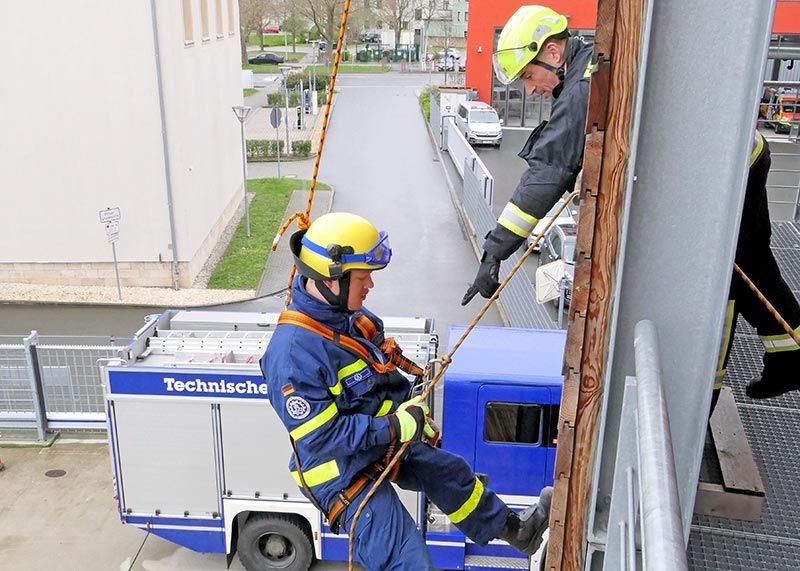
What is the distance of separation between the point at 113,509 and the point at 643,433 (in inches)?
396

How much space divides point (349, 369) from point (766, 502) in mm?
2036

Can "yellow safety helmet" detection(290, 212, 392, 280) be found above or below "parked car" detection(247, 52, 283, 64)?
above

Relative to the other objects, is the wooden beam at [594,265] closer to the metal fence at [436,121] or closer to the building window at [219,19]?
the building window at [219,19]

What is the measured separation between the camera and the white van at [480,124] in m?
33.2

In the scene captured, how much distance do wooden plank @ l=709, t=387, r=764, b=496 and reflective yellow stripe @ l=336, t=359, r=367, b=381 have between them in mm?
1765

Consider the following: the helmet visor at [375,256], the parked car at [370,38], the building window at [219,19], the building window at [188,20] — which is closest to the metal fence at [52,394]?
the building window at [188,20]

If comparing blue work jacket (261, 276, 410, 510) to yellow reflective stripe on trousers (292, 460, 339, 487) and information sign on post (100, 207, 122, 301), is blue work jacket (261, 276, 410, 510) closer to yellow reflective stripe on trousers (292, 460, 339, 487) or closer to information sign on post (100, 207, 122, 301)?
yellow reflective stripe on trousers (292, 460, 339, 487)

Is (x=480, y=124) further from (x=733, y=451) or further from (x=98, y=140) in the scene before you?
(x=733, y=451)

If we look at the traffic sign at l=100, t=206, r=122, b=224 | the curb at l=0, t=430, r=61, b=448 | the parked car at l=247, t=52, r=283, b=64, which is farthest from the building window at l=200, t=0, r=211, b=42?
the parked car at l=247, t=52, r=283, b=64

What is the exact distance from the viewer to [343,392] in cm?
389

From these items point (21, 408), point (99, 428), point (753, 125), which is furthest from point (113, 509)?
point (753, 125)

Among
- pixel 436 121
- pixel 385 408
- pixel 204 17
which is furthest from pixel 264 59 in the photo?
pixel 385 408

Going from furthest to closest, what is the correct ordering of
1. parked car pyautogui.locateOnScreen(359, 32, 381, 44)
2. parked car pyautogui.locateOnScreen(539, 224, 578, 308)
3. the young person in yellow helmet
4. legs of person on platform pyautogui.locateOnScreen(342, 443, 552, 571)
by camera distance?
parked car pyautogui.locateOnScreen(359, 32, 381, 44) → parked car pyautogui.locateOnScreen(539, 224, 578, 308) → legs of person on platform pyautogui.locateOnScreen(342, 443, 552, 571) → the young person in yellow helmet

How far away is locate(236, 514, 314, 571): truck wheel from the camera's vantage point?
898 cm
